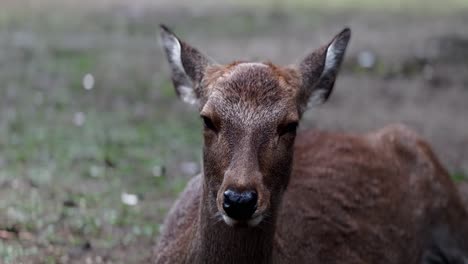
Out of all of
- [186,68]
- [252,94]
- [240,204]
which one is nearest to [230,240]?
[240,204]

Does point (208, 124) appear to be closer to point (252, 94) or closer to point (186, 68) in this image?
point (252, 94)

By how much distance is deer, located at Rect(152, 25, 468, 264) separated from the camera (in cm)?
487

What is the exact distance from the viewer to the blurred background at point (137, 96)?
7.68m

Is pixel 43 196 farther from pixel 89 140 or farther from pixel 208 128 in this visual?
pixel 208 128

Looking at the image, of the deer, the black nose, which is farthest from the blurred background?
the black nose

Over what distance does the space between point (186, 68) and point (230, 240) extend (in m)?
1.25

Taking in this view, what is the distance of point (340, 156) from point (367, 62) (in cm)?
769

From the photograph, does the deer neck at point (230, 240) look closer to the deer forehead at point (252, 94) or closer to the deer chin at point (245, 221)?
the deer chin at point (245, 221)

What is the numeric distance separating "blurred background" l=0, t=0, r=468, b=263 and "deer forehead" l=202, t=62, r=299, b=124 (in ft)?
7.69

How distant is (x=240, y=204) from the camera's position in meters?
4.49

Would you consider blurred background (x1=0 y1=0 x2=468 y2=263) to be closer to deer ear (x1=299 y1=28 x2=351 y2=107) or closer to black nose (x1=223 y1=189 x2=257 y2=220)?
deer ear (x1=299 y1=28 x2=351 y2=107)

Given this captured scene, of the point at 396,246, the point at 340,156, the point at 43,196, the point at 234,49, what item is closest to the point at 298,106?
the point at 340,156

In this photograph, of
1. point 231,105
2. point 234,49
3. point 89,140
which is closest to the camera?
point 231,105

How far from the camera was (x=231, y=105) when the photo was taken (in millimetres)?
4930
